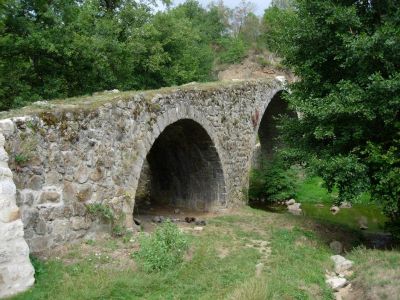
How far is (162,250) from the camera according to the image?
5.82 m

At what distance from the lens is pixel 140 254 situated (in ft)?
19.7

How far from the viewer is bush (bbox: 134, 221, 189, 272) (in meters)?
5.64

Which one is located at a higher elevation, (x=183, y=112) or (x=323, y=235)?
(x=183, y=112)

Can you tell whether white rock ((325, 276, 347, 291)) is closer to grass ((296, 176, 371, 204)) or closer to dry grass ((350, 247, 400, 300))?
dry grass ((350, 247, 400, 300))

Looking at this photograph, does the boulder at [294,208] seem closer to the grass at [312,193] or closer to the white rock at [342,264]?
the grass at [312,193]

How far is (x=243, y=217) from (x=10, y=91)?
20.4 ft

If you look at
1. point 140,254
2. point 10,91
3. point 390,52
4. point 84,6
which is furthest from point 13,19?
point 390,52

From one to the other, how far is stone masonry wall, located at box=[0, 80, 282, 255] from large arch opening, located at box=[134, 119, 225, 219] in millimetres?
1558

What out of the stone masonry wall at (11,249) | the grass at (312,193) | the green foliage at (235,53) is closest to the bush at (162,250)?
the stone masonry wall at (11,249)

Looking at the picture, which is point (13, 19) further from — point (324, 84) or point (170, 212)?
point (324, 84)

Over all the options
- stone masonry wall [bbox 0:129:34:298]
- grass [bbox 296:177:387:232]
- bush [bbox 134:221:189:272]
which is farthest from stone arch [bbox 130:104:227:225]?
stone masonry wall [bbox 0:129:34:298]

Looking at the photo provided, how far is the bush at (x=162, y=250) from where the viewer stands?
5.64 meters

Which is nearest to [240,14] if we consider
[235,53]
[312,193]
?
[235,53]

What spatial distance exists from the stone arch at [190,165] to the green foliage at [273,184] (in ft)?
15.2
